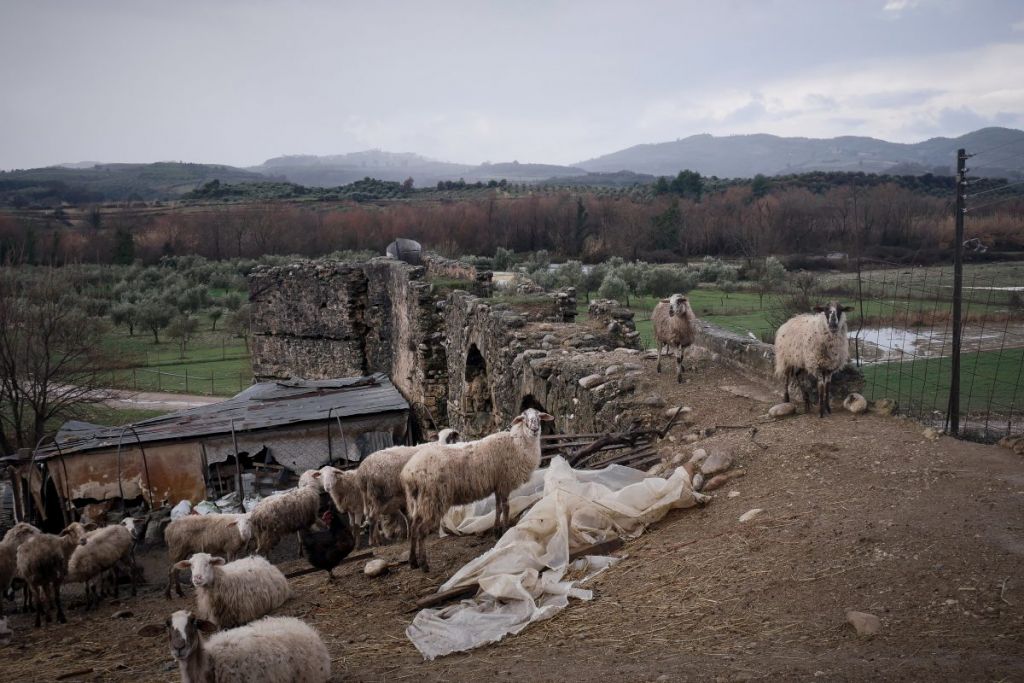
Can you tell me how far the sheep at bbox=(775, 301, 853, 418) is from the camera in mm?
8141

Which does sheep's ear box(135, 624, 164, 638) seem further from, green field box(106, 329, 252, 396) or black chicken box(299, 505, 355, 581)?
green field box(106, 329, 252, 396)

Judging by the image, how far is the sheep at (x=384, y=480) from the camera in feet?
25.8

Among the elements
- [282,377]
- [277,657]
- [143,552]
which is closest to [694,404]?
[277,657]

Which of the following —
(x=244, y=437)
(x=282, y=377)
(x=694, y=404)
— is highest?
(x=694, y=404)

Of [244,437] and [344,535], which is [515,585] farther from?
[244,437]

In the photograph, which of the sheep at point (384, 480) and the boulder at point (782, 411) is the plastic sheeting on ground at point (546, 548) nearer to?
the sheep at point (384, 480)

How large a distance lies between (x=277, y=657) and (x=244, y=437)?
7437mm

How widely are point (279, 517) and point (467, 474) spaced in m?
2.25

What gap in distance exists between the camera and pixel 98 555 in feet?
26.0

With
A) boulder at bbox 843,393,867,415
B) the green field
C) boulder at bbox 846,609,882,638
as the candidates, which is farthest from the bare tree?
boulder at bbox 846,609,882,638

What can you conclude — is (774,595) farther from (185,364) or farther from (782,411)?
(185,364)

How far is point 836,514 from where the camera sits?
5.79m

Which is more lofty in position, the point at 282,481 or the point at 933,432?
the point at 933,432

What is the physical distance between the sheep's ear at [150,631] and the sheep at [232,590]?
791 millimetres
